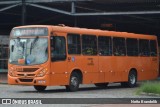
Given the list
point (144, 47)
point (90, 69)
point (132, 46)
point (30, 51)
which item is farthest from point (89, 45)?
point (144, 47)

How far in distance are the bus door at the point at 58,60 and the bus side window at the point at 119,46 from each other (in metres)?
4.53

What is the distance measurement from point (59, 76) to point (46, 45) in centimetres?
158

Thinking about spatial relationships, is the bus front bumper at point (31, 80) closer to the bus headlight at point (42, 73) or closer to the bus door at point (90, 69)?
the bus headlight at point (42, 73)

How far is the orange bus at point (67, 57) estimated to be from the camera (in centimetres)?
2223

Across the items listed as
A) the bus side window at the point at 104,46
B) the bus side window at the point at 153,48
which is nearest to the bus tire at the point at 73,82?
the bus side window at the point at 104,46

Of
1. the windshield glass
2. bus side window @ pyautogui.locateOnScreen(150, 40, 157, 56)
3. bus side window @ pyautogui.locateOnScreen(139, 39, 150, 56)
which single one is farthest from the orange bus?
bus side window @ pyautogui.locateOnScreen(150, 40, 157, 56)

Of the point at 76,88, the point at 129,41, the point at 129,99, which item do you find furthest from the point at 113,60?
the point at 129,99

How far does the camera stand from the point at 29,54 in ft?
73.6

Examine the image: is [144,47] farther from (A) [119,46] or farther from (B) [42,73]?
(B) [42,73]

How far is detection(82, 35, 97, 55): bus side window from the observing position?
24.3 meters

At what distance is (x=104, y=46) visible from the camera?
84.7 ft

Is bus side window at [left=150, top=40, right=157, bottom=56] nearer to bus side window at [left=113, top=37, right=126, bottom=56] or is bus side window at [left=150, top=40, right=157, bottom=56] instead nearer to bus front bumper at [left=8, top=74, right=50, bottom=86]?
bus side window at [left=113, top=37, right=126, bottom=56]

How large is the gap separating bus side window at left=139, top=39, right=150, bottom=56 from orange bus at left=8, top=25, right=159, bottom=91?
104 centimetres

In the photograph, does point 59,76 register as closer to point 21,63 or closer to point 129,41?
point 21,63
